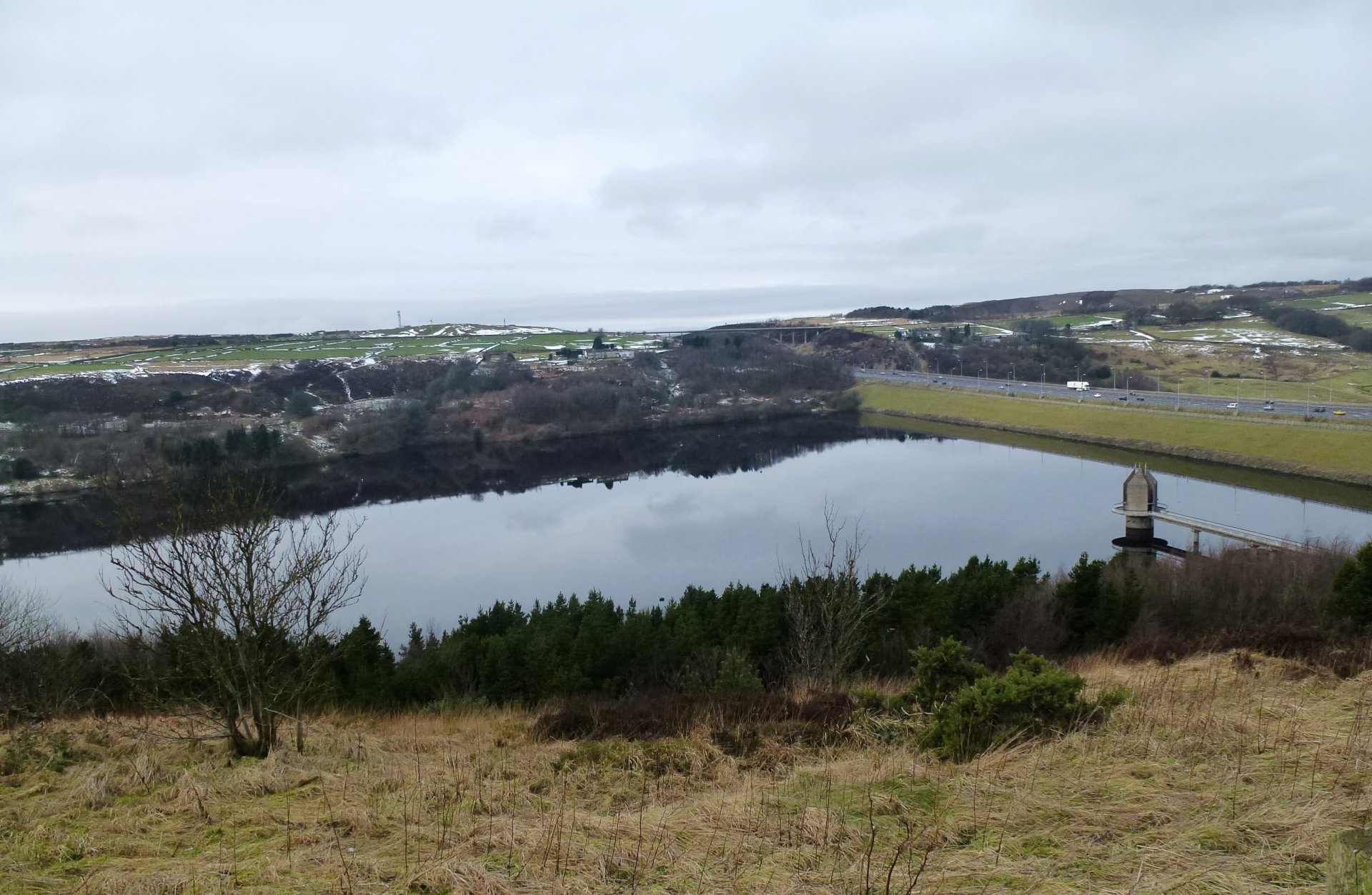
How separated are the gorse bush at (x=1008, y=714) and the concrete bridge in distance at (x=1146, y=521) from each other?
63.7ft

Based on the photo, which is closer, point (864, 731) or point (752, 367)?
point (864, 731)

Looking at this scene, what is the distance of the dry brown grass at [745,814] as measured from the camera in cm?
260

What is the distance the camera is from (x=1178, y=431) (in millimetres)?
36219

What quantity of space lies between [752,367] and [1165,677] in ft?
215

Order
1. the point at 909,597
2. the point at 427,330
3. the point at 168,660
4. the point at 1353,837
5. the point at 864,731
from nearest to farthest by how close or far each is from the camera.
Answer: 1. the point at 1353,837
2. the point at 864,731
3. the point at 168,660
4. the point at 909,597
5. the point at 427,330

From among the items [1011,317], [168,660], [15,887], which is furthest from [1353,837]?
[1011,317]

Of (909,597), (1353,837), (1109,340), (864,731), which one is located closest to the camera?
(1353,837)

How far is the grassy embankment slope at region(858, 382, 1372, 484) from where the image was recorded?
95.5 feet

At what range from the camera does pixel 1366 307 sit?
70375 millimetres

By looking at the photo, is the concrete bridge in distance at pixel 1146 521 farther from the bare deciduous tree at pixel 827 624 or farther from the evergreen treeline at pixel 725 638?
the bare deciduous tree at pixel 827 624

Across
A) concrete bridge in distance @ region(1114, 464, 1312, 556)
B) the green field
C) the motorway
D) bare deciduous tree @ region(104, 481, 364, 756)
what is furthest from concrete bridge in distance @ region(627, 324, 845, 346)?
bare deciduous tree @ region(104, 481, 364, 756)

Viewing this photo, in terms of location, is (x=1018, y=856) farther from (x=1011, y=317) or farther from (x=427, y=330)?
(x=1011, y=317)

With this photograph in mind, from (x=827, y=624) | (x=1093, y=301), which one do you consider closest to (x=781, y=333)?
(x=1093, y=301)

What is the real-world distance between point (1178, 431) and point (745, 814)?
39.6m
